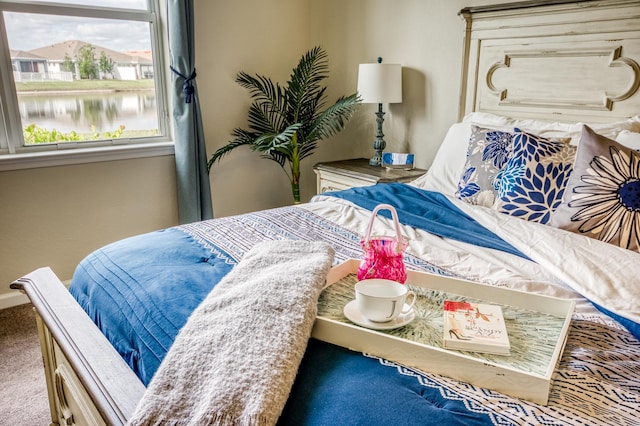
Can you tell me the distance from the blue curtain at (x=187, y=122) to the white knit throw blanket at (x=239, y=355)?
2.02 meters

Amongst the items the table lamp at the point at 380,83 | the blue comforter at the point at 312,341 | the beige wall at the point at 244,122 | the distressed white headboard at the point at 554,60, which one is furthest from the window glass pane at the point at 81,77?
the distressed white headboard at the point at 554,60

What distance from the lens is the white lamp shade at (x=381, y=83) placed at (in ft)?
9.58

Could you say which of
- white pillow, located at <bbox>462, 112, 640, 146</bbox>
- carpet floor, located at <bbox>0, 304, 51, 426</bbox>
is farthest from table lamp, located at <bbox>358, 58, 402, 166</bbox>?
carpet floor, located at <bbox>0, 304, 51, 426</bbox>

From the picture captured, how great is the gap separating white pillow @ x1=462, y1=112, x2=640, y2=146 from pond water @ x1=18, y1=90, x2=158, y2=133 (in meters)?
2.00

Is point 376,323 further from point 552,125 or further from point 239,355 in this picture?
point 552,125

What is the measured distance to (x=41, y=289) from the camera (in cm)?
148


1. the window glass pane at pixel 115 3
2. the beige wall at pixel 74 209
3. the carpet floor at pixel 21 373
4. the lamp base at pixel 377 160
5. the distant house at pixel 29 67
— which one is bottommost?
the carpet floor at pixel 21 373

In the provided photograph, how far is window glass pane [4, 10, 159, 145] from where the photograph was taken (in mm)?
2582

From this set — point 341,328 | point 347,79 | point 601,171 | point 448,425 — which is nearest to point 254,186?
point 347,79

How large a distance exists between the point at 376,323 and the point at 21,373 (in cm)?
183

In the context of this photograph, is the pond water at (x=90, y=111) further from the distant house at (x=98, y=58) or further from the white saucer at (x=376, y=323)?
the white saucer at (x=376, y=323)

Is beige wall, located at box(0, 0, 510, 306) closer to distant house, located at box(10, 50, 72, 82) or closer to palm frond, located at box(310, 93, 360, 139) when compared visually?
palm frond, located at box(310, 93, 360, 139)

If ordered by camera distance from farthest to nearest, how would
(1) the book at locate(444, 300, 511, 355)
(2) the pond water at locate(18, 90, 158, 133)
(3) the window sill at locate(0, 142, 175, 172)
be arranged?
1. (2) the pond water at locate(18, 90, 158, 133)
2. (3) the window sill at locate(0, 142, 175, 172)
3. (1) the book at locate(444, 300, 511, 355)

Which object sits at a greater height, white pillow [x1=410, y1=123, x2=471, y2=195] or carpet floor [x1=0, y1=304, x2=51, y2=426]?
white pillow [x1=410, y1=123, x2=471, y2=195]
